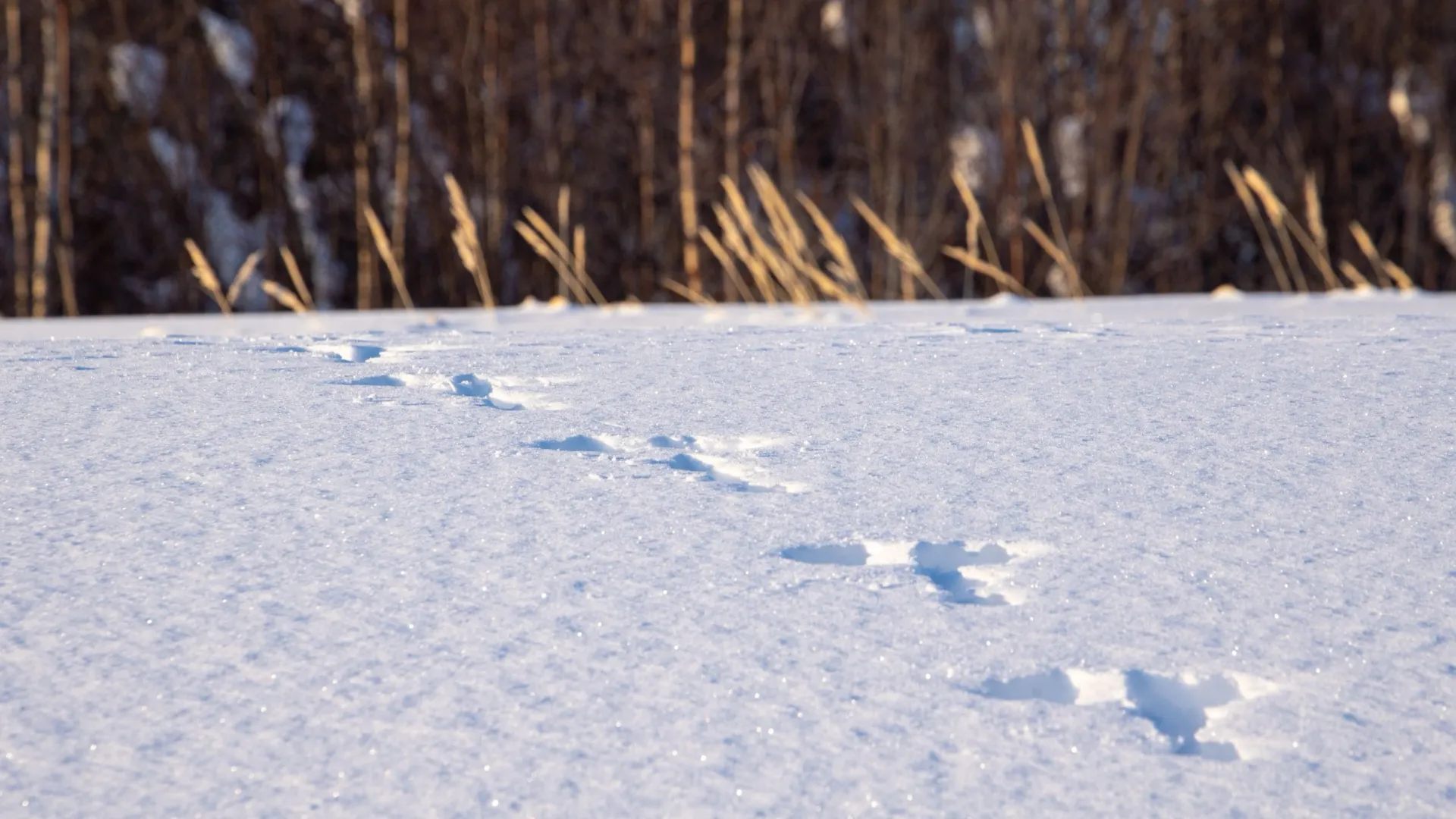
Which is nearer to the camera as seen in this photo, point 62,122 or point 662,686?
point 662,686

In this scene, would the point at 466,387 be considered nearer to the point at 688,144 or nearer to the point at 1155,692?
the point at 1155,692

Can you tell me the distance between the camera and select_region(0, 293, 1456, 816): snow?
926mm

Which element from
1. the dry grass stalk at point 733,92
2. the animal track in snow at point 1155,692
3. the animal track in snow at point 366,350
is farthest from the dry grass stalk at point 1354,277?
the dry grass stalk at point 733,92

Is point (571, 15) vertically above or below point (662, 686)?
above

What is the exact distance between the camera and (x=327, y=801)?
0.89 meters

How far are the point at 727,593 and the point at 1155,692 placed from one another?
1.19 feet

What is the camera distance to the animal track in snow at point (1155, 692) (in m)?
1.01

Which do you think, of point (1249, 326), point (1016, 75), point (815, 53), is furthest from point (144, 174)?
point (1249, 326)

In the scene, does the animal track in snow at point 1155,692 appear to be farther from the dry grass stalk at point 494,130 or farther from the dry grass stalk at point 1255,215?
the dry grass stalk at point 494,130

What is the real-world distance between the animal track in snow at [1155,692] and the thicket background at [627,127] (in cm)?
750

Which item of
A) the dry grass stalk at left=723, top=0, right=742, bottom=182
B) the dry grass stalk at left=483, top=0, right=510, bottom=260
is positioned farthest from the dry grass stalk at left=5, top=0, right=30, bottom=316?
the dry grass stalk at left=723, top=0, right=742, bottom=182

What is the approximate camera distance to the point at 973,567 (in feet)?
4.10

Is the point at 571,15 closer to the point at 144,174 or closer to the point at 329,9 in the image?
the point at 329,9

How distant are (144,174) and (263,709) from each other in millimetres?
9068
